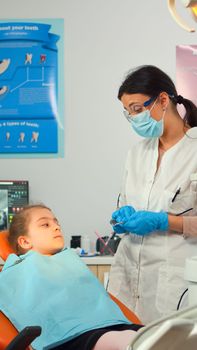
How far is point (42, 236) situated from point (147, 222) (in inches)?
13.8

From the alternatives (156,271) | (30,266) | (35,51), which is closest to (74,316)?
(30,266)

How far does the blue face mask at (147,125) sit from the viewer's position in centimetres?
179

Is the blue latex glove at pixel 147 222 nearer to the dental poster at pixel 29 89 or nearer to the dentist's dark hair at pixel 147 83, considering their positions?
the dentist's dark hair at pixel 147 83

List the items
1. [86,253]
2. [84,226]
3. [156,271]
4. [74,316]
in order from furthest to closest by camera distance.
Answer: [84,226] → [86,253] → [156,271] → [74,316]

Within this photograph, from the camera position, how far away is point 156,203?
5.79 ft

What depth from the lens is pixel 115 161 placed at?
9.50 ft

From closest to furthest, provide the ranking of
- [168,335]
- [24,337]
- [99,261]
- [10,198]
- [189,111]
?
1. [168,335]
2. [24,337]
3. [189,111]
4. [99,261]
5. [10,198]

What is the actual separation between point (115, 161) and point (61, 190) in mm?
353

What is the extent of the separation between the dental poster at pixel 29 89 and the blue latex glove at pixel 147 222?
50.8 inches

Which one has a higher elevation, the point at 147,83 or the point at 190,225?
the point at 147,83

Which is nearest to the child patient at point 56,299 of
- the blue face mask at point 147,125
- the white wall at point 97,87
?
the blue face mask at point 147,125

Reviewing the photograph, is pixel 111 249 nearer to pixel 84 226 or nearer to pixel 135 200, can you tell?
pixel 84 226

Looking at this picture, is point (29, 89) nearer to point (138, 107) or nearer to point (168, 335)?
point (138, 107)

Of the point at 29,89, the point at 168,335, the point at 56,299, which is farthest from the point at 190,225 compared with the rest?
the point at 29,89
